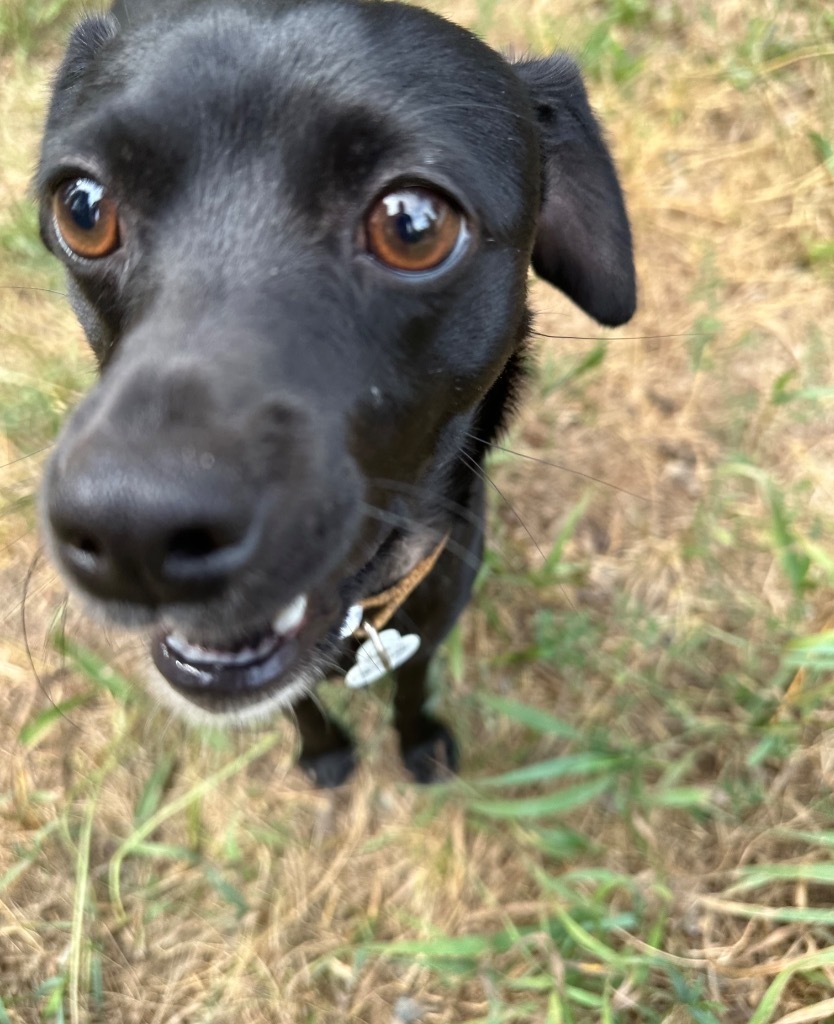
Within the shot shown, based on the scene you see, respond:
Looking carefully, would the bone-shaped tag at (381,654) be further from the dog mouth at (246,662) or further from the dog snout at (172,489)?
the dog snout at (172,489)

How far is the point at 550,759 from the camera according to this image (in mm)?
2816

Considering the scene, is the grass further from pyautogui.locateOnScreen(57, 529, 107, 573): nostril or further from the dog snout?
pyautogui.locateOnScreen(57, 529, 107, 573): nostril

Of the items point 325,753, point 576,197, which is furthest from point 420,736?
point 576,197

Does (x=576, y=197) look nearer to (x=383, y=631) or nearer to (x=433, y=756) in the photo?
(x=383, y=631)

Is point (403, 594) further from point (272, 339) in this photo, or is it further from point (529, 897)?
point (529, 897)

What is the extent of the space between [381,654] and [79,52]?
158 centimetres

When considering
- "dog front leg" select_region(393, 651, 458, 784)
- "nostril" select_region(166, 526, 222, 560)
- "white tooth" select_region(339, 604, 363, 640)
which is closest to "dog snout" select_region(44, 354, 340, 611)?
"nostril" select_region(166, 526, 222, 560)

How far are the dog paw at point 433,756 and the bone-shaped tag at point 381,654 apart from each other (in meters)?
0.73

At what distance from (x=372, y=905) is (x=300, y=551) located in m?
1.90

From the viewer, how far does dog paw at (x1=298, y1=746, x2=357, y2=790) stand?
272cm

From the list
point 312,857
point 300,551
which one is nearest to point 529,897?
point 312,857

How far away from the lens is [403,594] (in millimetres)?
1943

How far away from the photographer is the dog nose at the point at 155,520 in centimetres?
Result: 105

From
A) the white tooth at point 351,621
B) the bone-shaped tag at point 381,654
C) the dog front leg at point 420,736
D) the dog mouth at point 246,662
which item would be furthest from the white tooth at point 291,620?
the dog front leg at point 420,736
